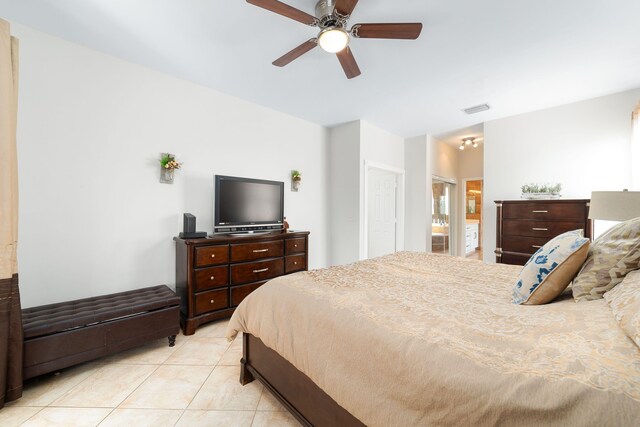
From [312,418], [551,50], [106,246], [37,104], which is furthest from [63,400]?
[551,50]

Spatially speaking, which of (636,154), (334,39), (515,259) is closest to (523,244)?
(515,259)

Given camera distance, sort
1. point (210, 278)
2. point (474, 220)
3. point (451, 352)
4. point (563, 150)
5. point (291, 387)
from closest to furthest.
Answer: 1. point (451, 352)
2. point (291, 387)
3. point (210, 278)
4. point (563, 150)
5. point (474, 220)

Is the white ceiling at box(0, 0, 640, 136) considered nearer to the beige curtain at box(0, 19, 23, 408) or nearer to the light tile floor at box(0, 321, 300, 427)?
the beige curtain at box(0, 19, 23, 408)

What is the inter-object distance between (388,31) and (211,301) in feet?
9.37

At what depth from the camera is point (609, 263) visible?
113 centimetres

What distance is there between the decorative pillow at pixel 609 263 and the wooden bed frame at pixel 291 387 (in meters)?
1.16

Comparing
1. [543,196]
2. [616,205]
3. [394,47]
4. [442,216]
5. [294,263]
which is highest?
[394,47]

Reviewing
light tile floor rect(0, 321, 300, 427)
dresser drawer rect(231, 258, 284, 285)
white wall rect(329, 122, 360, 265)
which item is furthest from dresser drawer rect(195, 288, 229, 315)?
white wall rect(329, 122, 360, 265)

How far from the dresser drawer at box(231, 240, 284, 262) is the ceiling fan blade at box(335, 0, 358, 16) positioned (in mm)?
2303

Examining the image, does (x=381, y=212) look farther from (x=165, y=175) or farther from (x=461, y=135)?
(x=165, y=175)

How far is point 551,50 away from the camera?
230cm

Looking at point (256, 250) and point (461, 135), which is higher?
point (461, 135)

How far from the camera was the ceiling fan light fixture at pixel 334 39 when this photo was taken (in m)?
1.79

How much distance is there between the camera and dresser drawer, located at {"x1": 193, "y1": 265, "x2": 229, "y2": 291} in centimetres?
260
